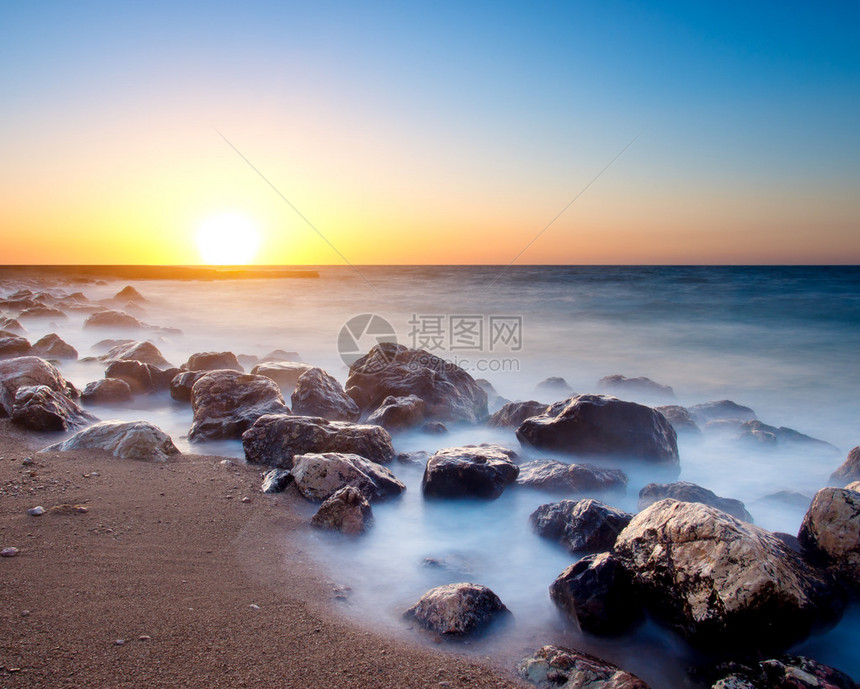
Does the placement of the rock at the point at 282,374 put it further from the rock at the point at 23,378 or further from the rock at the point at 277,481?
the rock at the point at 277,481

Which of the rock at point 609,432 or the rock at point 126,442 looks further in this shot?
the rock at point 609,432

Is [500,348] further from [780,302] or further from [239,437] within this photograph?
[780,302]

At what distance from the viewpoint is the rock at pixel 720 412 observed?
25.9 ft

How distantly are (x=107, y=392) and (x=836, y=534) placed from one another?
25.8 ft

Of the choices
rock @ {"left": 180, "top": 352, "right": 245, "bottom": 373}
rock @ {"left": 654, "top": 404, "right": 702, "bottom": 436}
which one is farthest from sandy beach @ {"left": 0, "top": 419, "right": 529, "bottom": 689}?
rock @ {"left": 654, "top": 404, "right": 702, "bottom": 436}

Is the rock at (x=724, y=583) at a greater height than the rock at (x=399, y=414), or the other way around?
the rock at (x=724, y=583)

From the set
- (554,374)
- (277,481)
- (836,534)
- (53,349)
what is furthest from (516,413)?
(53,349)

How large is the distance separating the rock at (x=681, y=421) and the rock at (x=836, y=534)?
12.0ft

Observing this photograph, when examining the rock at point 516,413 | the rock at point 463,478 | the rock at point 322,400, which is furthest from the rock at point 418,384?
the rock at point 463,478

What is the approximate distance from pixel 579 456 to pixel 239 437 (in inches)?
144

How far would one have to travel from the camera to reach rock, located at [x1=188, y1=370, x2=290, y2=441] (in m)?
5.72

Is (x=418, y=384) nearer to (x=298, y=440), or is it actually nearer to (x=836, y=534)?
(x=298, y=440)

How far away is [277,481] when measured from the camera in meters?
4.32

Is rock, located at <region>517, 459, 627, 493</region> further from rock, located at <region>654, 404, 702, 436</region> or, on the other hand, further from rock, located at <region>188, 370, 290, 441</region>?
rock, located at <region>188, 370, 290, 441</region>
